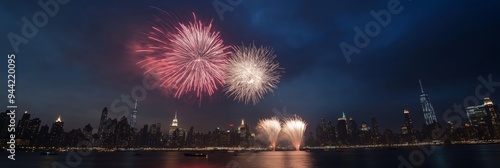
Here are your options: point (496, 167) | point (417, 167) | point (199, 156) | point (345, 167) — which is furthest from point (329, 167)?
point (199, 156)

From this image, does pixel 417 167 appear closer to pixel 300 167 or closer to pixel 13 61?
pixel 300 167

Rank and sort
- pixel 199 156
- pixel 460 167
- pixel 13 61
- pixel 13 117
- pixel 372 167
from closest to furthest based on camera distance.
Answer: pixel 13 61, pixel 13 117, pixel 460 167, pixel 372 167, pixel 199 156

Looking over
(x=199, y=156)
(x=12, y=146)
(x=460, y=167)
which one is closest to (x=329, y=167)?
(x=460, y=167)

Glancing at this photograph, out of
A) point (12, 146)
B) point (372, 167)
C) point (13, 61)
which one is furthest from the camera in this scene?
point (372, 167)

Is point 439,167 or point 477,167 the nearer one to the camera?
point 477,167

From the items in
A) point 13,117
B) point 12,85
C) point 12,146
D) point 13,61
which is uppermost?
point 13,61

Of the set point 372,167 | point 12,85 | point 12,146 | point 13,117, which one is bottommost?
point 372,167

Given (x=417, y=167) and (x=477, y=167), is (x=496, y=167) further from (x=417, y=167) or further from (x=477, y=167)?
(x=417, y=167)

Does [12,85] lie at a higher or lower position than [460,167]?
higher

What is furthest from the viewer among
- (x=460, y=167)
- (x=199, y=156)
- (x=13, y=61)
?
(x=199, y=156)
